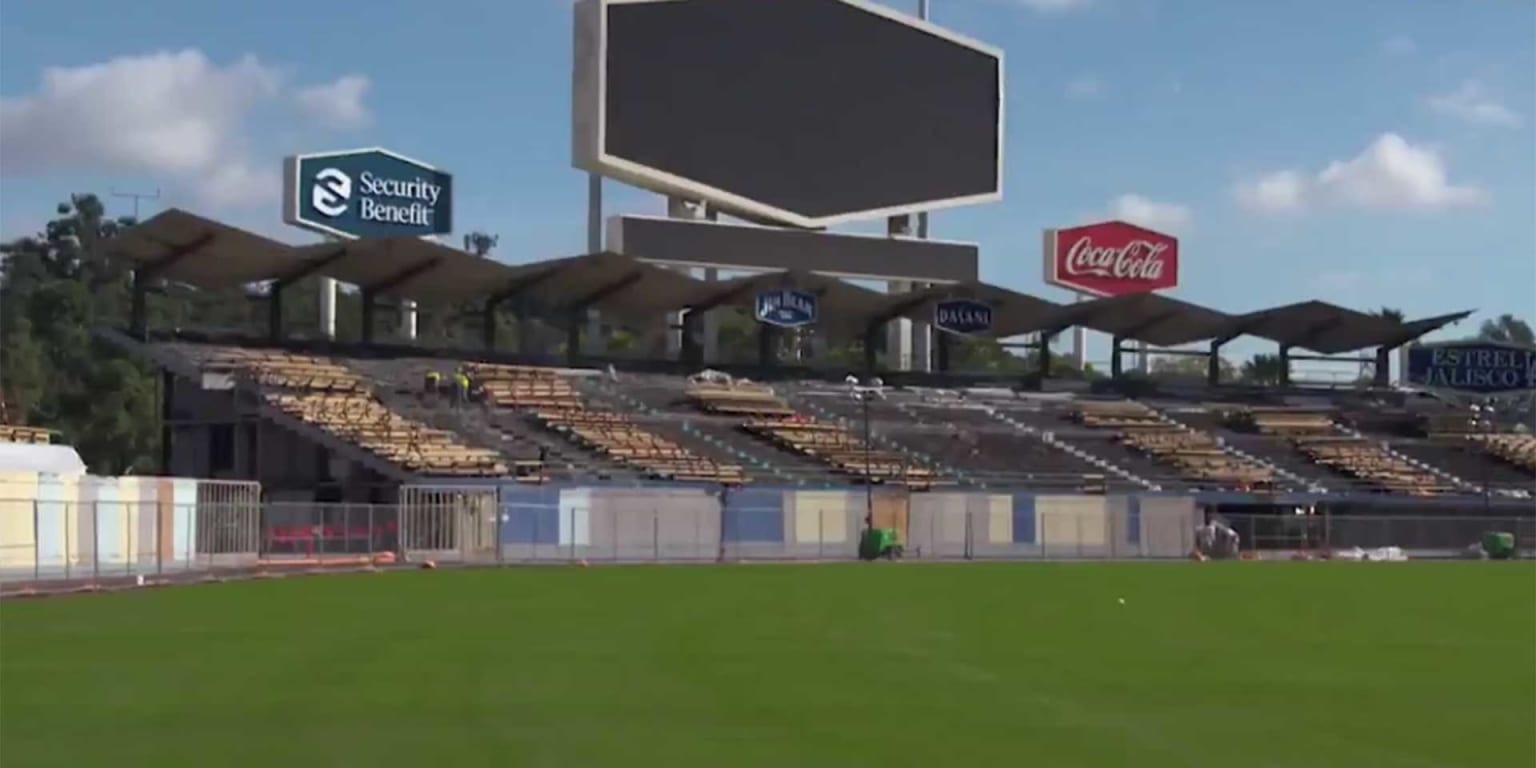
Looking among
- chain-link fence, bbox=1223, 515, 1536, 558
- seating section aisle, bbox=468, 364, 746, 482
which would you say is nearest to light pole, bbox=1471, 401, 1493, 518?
chain-link fence, bbox=1223, 515, 1536, 558

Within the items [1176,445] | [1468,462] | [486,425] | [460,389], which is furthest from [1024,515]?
[1468,462]

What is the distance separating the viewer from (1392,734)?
15.8 meters

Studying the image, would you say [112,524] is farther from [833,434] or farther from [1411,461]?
[1411,461]

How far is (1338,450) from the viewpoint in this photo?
8094 cm

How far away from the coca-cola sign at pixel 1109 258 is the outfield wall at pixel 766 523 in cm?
1599

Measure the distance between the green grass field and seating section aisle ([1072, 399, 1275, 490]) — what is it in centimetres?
4104

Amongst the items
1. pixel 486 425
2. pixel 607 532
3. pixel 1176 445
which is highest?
pixel 486 425

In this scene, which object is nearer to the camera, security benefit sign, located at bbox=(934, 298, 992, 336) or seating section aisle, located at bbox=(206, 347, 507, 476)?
seating section aisle, located at bbox=(206, 347, 507, 476)

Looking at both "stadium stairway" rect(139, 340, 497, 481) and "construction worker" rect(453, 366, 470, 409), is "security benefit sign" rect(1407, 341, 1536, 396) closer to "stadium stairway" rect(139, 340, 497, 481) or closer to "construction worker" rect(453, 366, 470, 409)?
"construction worker" rect(453, 366, 470, 409)

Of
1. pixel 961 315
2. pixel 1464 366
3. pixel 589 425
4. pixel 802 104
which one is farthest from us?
pixel 1464 366

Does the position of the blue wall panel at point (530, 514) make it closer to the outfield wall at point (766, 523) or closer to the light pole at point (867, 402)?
the outfield wall at point (766, 523)

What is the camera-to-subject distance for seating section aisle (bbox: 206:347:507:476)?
203 ft

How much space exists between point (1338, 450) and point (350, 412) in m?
38.5

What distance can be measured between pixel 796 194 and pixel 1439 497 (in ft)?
86.3
